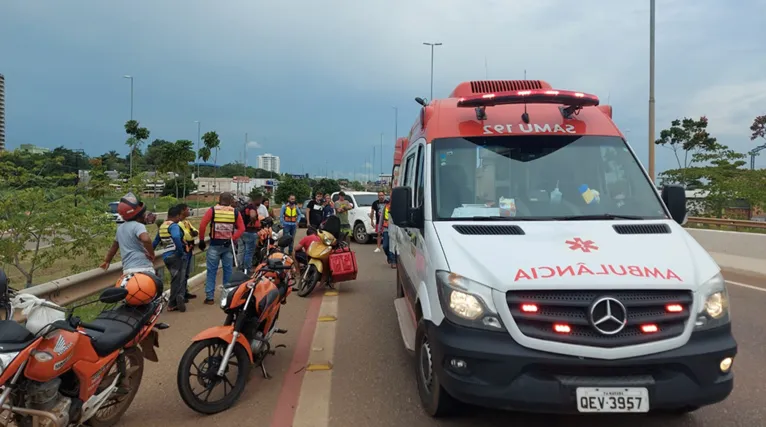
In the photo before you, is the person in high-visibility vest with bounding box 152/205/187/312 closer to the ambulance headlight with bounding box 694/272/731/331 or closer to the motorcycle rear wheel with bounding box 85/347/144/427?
the motorcycle rear wheel with bounding box 85/347/144/427

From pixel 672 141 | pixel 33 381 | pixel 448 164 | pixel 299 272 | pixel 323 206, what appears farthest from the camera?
pixel 672 141

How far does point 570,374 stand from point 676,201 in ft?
6.65

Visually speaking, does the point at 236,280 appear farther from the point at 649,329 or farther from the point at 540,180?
the point at 649,329

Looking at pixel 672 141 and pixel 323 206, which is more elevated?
pixel 672 141

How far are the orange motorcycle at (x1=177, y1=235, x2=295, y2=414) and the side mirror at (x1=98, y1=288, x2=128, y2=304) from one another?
2.22 ft

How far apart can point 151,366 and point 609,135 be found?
4776 mm

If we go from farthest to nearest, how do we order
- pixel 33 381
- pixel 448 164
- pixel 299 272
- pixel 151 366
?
pixel 299 272
pixel 151 366
pixel 448 164
pixel 33 381

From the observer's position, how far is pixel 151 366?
4.99m

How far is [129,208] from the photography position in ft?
17.9

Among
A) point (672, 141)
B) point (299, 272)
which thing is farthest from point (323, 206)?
point (672, 141)

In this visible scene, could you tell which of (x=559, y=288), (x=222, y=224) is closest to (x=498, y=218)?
(x=559, y=288)

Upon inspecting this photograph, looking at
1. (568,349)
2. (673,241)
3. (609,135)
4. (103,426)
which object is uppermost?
(609,135)

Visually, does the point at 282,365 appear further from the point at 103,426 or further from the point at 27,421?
the point at 27,421

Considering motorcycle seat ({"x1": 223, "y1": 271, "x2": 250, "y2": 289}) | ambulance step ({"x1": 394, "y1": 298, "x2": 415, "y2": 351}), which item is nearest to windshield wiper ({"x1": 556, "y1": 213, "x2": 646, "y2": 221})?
ambulance step ({"x1": 394, "y1": 298, "x2": 415, "y2": 351})
